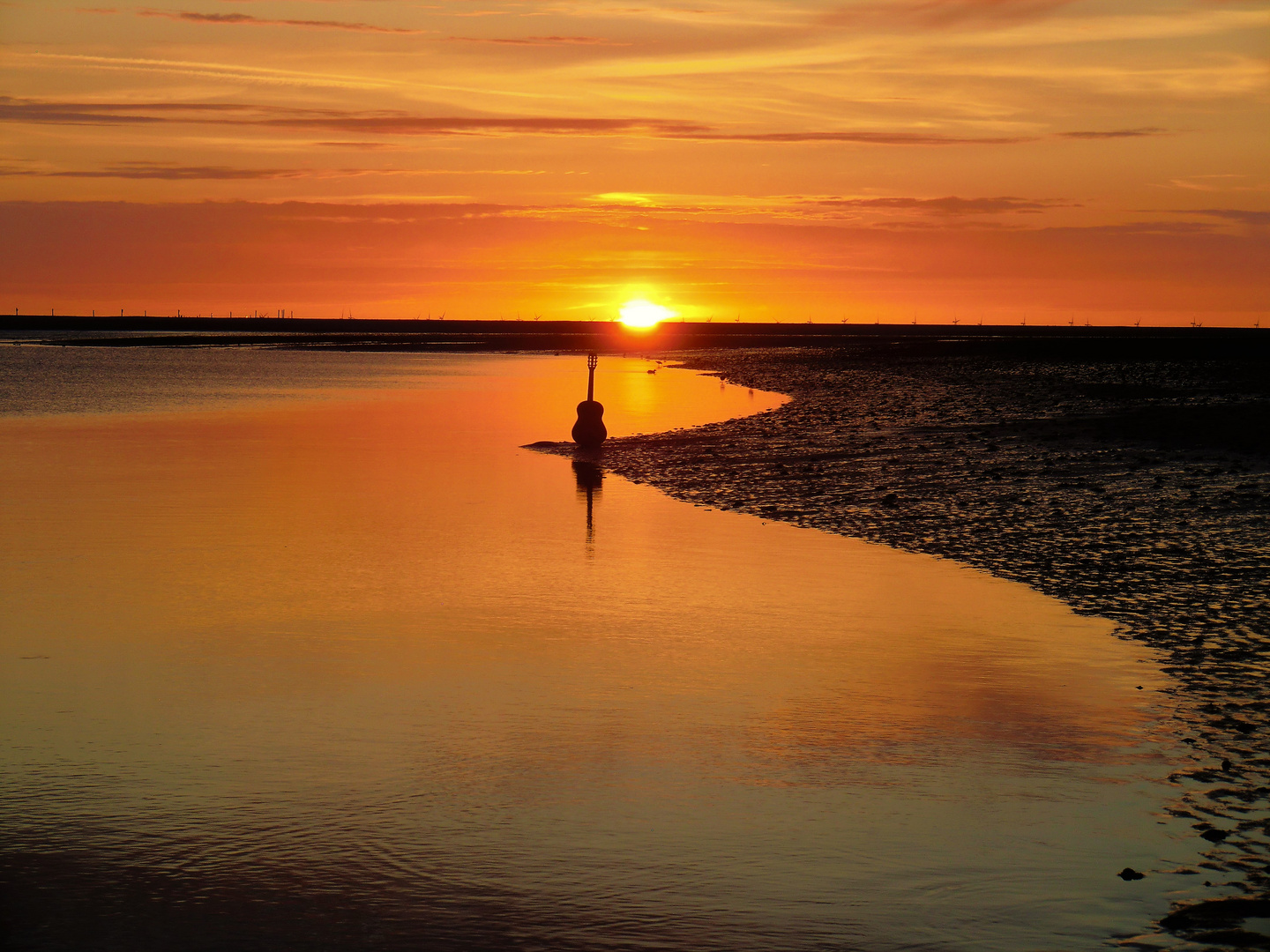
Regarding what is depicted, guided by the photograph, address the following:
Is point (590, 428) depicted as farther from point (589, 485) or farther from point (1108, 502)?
point (1108, 502)

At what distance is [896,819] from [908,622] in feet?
19.6

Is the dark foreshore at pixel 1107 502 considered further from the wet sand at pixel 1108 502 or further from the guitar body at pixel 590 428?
the guitar body at pixel 590 428

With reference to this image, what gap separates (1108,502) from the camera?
854 inches

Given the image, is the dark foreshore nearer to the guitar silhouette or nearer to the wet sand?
the wet sand

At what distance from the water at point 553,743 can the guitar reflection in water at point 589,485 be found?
12.0 inches

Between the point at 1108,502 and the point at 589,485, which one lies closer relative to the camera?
the point at 1108,502

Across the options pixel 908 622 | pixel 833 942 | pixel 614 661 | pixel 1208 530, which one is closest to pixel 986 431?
pixel 1208 530

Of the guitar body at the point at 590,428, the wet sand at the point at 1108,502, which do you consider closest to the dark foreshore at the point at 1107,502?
the wet sand at the point at 1108,502

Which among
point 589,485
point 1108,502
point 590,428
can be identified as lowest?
point 1108,502

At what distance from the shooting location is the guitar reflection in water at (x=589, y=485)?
20.9 metres

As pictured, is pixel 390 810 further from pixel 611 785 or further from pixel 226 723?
pixel 226 723

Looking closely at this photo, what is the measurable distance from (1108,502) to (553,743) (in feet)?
47.7

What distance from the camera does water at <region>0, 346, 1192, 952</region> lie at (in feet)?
23.7

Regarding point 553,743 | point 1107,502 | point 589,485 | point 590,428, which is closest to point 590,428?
point 590,428
